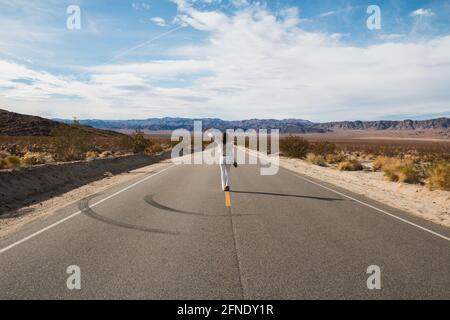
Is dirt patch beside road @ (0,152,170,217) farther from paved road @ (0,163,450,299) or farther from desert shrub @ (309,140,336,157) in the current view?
desert shrub @ (309,140,336,157)

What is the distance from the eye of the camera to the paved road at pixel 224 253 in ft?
16.8

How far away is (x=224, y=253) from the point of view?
668 cm

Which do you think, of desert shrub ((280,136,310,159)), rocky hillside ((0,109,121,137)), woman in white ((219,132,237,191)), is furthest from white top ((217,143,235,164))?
rocky hillside ((0,109,121,137))

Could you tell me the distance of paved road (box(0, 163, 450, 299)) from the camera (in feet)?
16.8

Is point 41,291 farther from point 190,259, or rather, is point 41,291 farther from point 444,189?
point 444,189

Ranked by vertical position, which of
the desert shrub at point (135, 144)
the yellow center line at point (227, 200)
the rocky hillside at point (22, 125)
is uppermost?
the rocky hillside at point (22, 125)

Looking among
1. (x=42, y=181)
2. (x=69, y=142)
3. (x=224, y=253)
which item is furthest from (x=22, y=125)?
(x=224, y=253)

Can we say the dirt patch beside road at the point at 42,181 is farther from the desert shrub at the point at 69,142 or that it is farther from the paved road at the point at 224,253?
the desert shrub at the point at 69,142

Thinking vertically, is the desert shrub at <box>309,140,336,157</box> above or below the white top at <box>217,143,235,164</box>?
below

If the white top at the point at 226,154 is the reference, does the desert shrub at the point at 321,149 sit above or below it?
below

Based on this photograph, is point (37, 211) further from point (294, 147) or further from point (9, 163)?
point (294, 147)

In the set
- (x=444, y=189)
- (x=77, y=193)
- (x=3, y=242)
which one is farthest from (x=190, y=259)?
(x=444, y=189)

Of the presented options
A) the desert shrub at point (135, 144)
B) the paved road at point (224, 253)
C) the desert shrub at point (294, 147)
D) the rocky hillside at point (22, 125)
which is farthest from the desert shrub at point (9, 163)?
the rocky hillside at point (22, 125)
